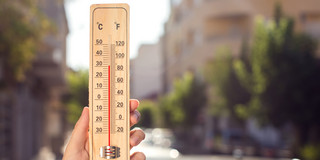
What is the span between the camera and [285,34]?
22.9 m

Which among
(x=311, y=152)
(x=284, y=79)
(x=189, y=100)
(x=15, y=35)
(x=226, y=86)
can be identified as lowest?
(x=189, y=100)

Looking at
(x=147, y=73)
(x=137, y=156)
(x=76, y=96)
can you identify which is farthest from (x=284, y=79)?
(x=147, y=73)

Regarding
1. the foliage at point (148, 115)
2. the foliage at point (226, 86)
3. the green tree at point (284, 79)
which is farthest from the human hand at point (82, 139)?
the foliage at point (148, 115)

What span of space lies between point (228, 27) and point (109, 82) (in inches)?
1636

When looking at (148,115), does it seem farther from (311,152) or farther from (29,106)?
(311,152)

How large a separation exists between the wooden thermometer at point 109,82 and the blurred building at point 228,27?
30514mm

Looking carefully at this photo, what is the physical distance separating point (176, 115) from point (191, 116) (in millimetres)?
2576

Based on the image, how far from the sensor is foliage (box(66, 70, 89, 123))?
4309 centimetres

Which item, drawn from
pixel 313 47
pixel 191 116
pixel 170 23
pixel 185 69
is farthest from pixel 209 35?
pixel 170 23

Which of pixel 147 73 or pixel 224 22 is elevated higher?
pixel 224 22

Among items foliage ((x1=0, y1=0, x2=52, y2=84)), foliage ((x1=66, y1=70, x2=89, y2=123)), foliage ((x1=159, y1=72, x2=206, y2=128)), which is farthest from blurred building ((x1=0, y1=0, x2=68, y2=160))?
foliage ((x1=159, y1=72, x2=206, y2=128))

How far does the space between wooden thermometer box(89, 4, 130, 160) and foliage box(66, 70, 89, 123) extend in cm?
3968

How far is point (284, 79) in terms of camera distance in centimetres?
2297

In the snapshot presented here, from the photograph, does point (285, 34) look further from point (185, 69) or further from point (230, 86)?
point (185, 69)
